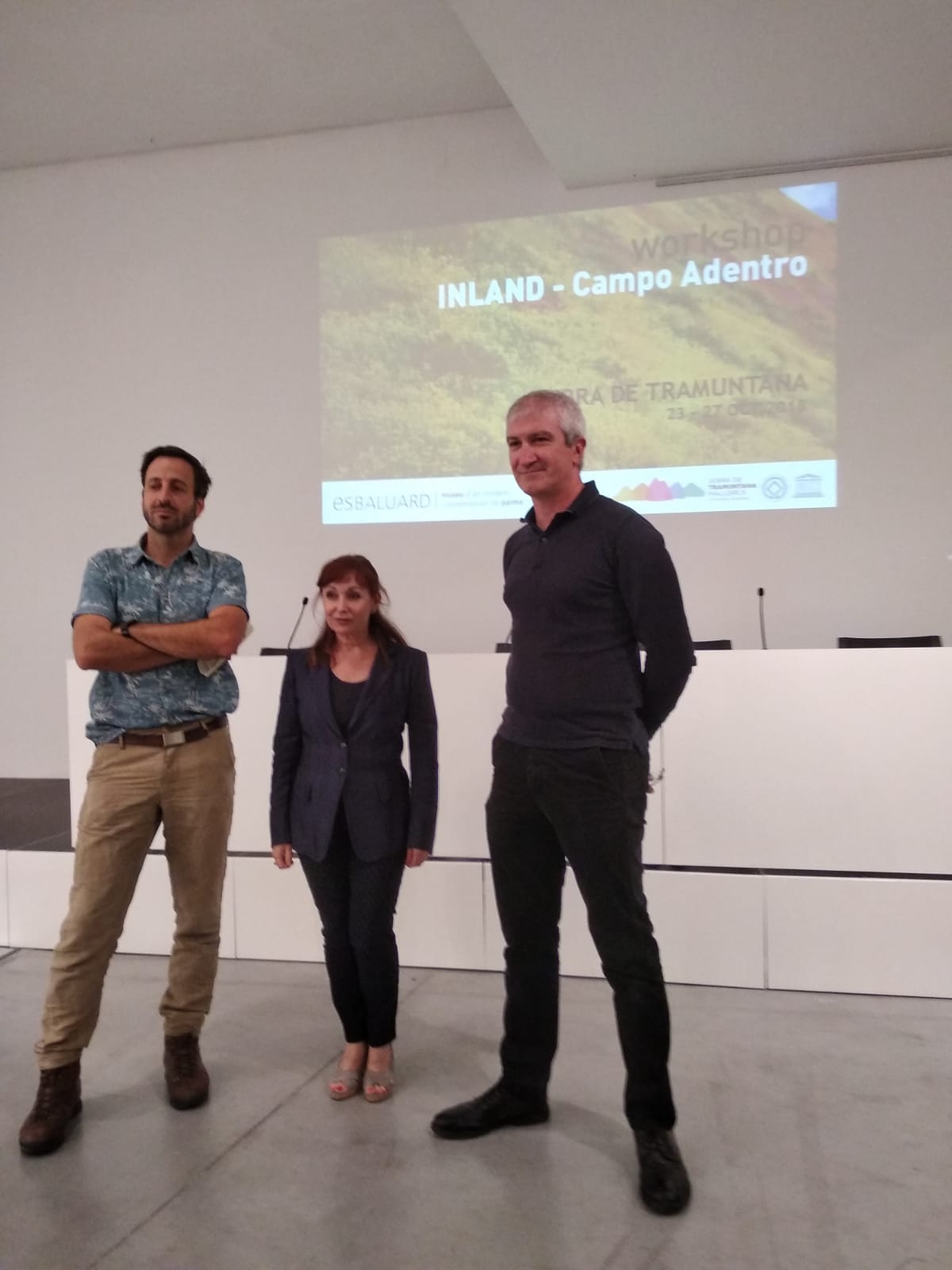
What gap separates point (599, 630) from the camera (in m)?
1.79

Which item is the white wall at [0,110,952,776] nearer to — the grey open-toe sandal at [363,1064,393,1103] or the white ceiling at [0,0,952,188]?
the white ceiling at [0,0,952,188]

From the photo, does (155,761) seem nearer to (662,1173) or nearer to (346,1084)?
(346,1084)

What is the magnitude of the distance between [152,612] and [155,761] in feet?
1.04

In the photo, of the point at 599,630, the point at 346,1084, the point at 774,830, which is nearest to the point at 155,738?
the point at 346,1084

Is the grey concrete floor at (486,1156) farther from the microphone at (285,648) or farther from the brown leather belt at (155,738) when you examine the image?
→ the microphone at (285,648)

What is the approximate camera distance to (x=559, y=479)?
71.7 inches

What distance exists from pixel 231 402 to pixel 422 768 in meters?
3.47

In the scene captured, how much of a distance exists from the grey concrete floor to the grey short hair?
1.37 meters

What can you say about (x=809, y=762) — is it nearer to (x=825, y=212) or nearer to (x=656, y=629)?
(x=656, y=629)

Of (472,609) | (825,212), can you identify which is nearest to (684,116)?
(825,212)

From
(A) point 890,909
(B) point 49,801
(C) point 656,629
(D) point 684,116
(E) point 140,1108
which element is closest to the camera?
(C) point 656,629

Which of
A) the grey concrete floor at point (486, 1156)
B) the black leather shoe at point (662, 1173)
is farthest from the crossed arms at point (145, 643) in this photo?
the black leather shoe at point (662, 1173)

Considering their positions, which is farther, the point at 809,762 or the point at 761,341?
the point at 761,341

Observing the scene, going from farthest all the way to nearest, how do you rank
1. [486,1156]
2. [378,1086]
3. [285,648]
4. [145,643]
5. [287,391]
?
[287,391], [285,648], [378,1086], [145,643], [486,1156]
